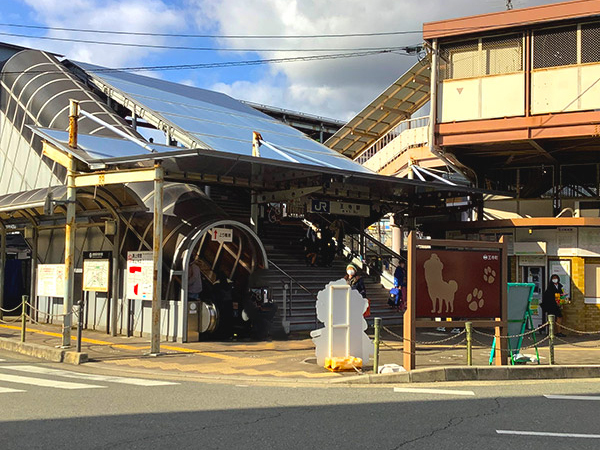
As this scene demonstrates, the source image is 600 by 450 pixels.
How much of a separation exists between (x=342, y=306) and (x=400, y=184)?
875 cm

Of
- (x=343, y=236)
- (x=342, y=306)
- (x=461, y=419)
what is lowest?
(x=461, y=419)

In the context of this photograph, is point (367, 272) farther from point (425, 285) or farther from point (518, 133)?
point (425, 285)

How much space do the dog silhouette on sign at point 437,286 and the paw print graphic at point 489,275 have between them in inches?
32.1

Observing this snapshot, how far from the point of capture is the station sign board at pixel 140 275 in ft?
50.2

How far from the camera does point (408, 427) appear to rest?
7551 millimetres

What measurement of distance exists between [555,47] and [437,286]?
10810mm

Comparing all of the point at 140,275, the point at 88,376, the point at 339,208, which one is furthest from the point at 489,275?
the point at 339,208

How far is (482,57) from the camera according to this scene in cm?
2042

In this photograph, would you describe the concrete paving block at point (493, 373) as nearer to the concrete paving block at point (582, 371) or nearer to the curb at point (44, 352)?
the concrete paving block at point (582, 371)

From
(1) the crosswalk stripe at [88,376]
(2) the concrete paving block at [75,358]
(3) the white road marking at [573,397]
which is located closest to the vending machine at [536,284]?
(3) the white road marking at [573,397]

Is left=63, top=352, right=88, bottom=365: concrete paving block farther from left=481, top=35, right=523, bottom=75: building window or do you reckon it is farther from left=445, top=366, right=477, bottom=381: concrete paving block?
left=481, top=35, right=523, bottom=75: building window

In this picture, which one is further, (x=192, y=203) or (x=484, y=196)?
(x=484, y=196)

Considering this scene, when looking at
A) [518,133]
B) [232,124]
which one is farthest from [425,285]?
[232,124]

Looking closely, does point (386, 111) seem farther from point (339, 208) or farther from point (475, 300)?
point (475, 300)
